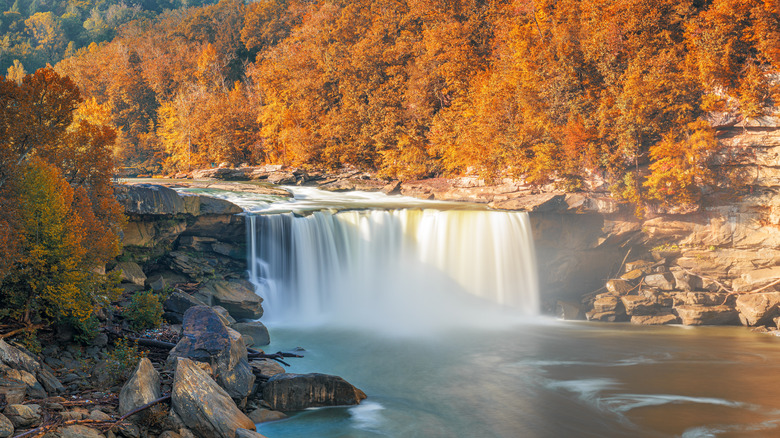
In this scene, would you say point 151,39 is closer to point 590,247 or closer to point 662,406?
point 590,247

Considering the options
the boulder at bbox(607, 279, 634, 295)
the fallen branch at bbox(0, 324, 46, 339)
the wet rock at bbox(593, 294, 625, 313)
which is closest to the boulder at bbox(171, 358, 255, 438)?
the fallen branch at bbox(0, 324, 46, 339)

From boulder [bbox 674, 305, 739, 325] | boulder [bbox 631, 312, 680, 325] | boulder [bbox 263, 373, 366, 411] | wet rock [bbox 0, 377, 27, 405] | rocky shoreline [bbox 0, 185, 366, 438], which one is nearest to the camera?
wet rock [bbox 0, 377, 27, 405]

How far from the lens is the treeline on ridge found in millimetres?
23406

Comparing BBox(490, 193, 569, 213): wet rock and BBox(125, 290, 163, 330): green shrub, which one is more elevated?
BBox(490, 193, 569, 213): wet rock

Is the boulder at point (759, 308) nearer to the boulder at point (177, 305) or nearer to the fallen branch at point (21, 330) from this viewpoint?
the boulder at point (177, 305)

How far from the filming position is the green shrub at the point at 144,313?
12.2 m

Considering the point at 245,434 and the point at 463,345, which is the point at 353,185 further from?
the point at 245,434

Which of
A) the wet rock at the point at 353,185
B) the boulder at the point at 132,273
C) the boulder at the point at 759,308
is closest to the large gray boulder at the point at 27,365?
the boulder at the point at 132,273

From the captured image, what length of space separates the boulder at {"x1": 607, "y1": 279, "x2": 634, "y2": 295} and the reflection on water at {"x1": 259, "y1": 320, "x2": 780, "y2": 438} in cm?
243

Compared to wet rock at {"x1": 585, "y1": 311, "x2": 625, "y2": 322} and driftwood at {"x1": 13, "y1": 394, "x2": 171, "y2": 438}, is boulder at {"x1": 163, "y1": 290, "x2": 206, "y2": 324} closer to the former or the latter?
driftwood at {"x1": 13, "y1": 394, "x2": 171, "y2": 438}

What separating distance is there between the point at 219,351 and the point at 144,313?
3311 mm

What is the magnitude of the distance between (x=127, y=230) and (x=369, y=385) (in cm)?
1002

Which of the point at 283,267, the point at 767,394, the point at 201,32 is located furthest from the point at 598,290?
the point at 201,32

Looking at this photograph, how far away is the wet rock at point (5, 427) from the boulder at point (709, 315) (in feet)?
72.7
